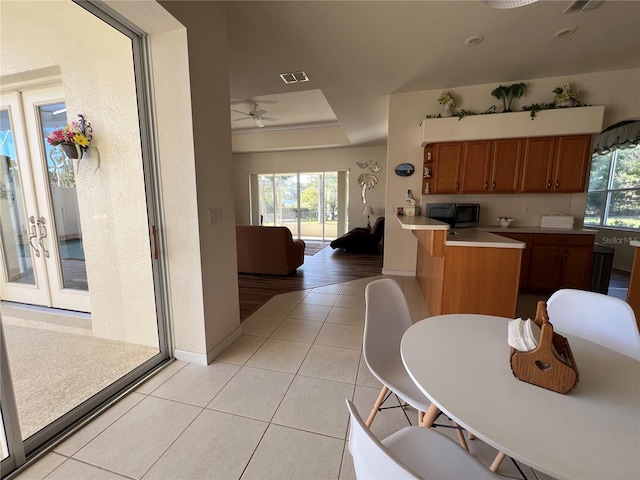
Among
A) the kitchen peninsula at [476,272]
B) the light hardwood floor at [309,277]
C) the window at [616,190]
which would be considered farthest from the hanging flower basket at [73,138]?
the window at [616,190]

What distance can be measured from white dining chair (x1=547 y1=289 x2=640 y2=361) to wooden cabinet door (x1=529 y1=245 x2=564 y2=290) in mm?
2682

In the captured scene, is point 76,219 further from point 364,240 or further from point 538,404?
point 364,240

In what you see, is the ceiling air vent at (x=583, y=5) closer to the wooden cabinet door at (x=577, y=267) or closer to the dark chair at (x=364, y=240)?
the wooden cabinet door at (x=577, y=267)

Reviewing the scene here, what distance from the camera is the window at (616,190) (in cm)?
509

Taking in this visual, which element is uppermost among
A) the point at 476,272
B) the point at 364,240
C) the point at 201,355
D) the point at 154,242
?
the point at 154,242

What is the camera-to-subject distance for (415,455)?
2.92 ft

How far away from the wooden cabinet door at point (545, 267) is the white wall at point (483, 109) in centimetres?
62

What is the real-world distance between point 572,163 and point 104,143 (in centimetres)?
532

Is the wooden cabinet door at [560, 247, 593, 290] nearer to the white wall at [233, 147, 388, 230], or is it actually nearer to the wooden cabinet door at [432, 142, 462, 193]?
the wooden cabinet door at [432, 142, 462, 193]

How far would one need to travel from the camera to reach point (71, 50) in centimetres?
204

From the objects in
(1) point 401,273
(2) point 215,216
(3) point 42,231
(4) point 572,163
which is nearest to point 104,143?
(2) point 215,216

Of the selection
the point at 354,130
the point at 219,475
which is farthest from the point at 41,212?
the point at 354,130

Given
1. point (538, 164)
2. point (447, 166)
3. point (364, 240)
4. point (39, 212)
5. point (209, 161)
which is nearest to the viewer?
point (209, 161)

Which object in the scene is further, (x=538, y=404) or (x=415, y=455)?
(x=415, y=455)
